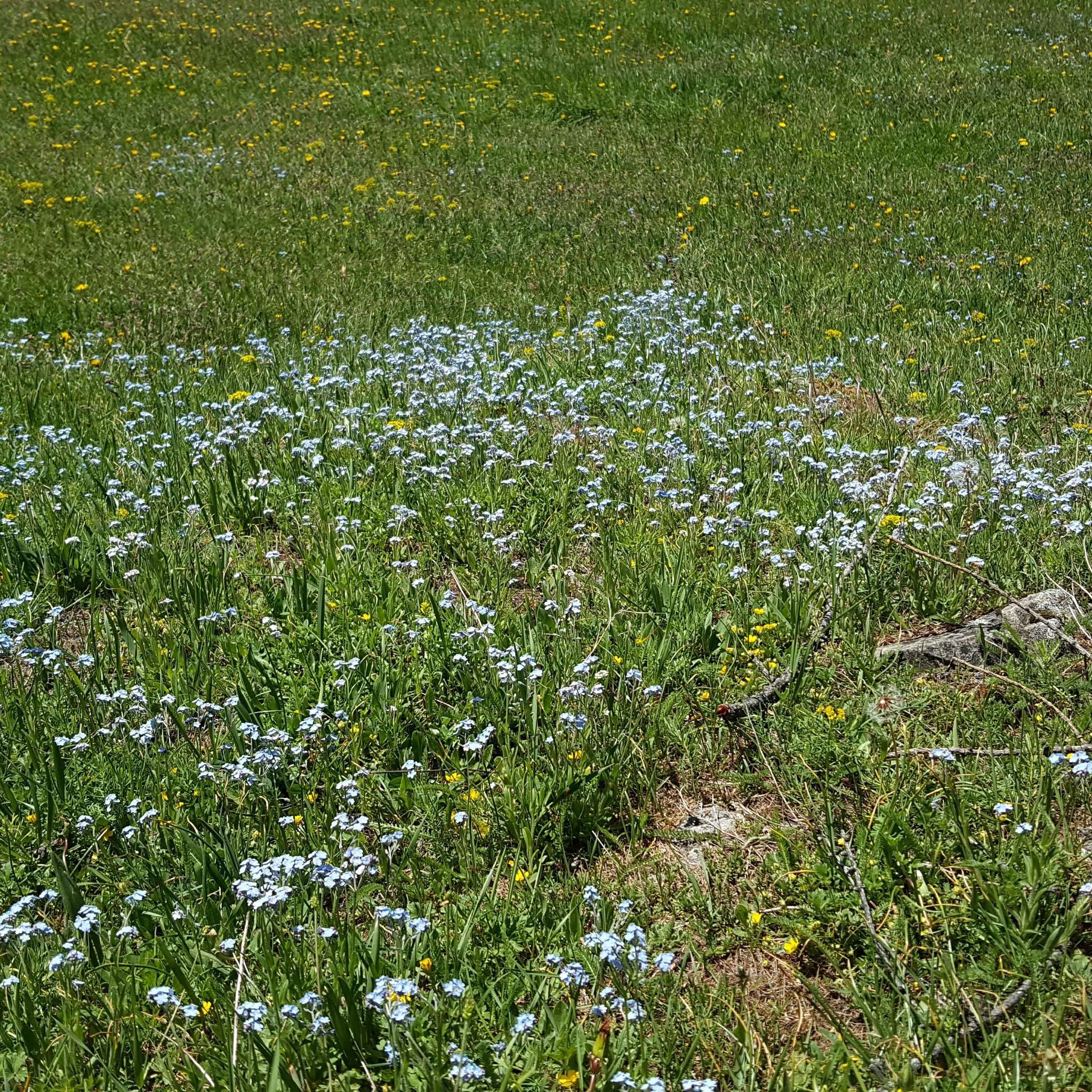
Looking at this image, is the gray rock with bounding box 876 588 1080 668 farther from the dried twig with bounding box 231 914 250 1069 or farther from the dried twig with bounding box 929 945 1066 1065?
the dried twig with bounding box 231 914 250 1069

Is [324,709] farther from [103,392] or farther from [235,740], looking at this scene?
[103,392]

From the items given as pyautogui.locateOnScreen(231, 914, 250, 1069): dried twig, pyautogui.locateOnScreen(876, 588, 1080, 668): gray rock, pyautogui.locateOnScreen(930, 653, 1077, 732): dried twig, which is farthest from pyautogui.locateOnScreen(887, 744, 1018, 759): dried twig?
pyautogui.locateOnScreen(231, 914, 250, 1069): dried twig

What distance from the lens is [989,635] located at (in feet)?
13.3

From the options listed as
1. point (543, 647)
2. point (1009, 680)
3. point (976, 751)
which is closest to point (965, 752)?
point (976, 751)

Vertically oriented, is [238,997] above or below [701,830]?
above

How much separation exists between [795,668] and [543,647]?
0.96 meters

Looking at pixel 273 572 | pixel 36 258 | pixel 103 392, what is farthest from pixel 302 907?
pixel 36 258

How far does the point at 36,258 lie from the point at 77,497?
16.6 ft

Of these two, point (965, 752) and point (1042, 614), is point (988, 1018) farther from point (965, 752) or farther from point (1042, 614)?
point (1042, 614)

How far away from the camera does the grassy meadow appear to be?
2654 mm

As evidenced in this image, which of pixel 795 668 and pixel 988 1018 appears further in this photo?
pixel 795 668

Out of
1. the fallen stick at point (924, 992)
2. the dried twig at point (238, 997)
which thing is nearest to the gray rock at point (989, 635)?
the fallen stick at point (924, 992)

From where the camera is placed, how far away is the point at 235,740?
3.65 meters

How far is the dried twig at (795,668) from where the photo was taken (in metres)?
3.81
